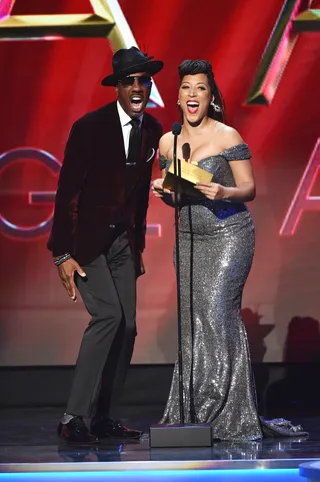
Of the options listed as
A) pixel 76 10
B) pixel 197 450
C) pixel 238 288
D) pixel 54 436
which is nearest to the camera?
pixel 197 450

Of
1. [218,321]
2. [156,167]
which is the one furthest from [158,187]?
[156,167]

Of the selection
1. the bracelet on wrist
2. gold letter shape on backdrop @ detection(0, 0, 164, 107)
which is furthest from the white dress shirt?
gold letter shape on backdrop @ detection(0, 0, 164, 107)

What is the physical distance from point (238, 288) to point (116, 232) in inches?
23.4

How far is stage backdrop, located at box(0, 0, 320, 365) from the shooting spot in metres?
5.63

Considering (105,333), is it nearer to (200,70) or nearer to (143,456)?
(143,456)

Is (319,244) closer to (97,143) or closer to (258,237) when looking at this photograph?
(258,237)

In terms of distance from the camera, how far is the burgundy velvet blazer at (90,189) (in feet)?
14.0

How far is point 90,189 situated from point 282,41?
1.85 metres

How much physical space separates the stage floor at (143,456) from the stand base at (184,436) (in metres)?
0.05

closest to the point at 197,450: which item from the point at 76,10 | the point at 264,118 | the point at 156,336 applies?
the point at 156,336

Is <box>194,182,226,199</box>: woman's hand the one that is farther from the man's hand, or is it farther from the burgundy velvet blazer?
the man's hand

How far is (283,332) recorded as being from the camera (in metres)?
5.68

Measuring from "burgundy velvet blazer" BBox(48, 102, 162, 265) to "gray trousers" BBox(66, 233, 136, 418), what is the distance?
3.8 inches

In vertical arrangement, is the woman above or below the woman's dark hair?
below
